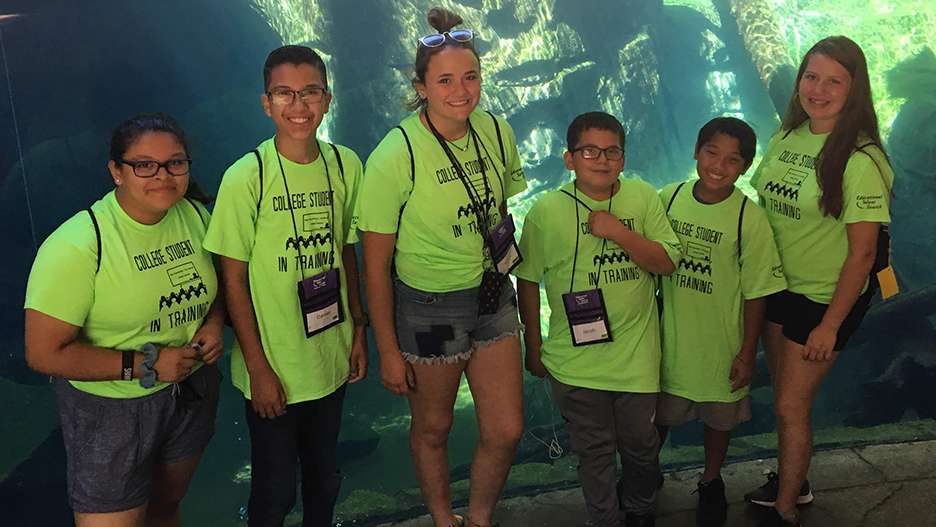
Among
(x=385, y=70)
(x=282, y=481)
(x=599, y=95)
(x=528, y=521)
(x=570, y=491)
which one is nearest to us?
(x=282, y=481)

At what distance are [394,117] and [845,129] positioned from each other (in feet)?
23.3

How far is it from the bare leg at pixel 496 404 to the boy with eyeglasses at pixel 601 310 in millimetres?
254

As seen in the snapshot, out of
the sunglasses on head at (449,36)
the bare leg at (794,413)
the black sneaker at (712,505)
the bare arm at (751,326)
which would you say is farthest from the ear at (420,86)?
the black sneaker at (712,505)

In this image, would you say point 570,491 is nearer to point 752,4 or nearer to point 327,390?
point 327,390

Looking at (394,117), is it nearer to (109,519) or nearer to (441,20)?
(441,20)

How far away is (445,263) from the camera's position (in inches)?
84.3

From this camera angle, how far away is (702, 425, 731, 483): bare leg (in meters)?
2.75

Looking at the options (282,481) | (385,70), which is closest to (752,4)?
(385,70)

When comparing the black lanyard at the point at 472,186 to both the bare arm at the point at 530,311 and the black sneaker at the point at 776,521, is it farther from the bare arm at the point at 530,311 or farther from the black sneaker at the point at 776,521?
the black sneaker at the point at 776,521

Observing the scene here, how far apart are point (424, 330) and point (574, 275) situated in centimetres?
68

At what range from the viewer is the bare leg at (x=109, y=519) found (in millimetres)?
1825

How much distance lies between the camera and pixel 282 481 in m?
2.14

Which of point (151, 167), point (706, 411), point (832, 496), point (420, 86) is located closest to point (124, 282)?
point (151, 167)

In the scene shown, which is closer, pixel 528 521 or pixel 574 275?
pixel 574 275
